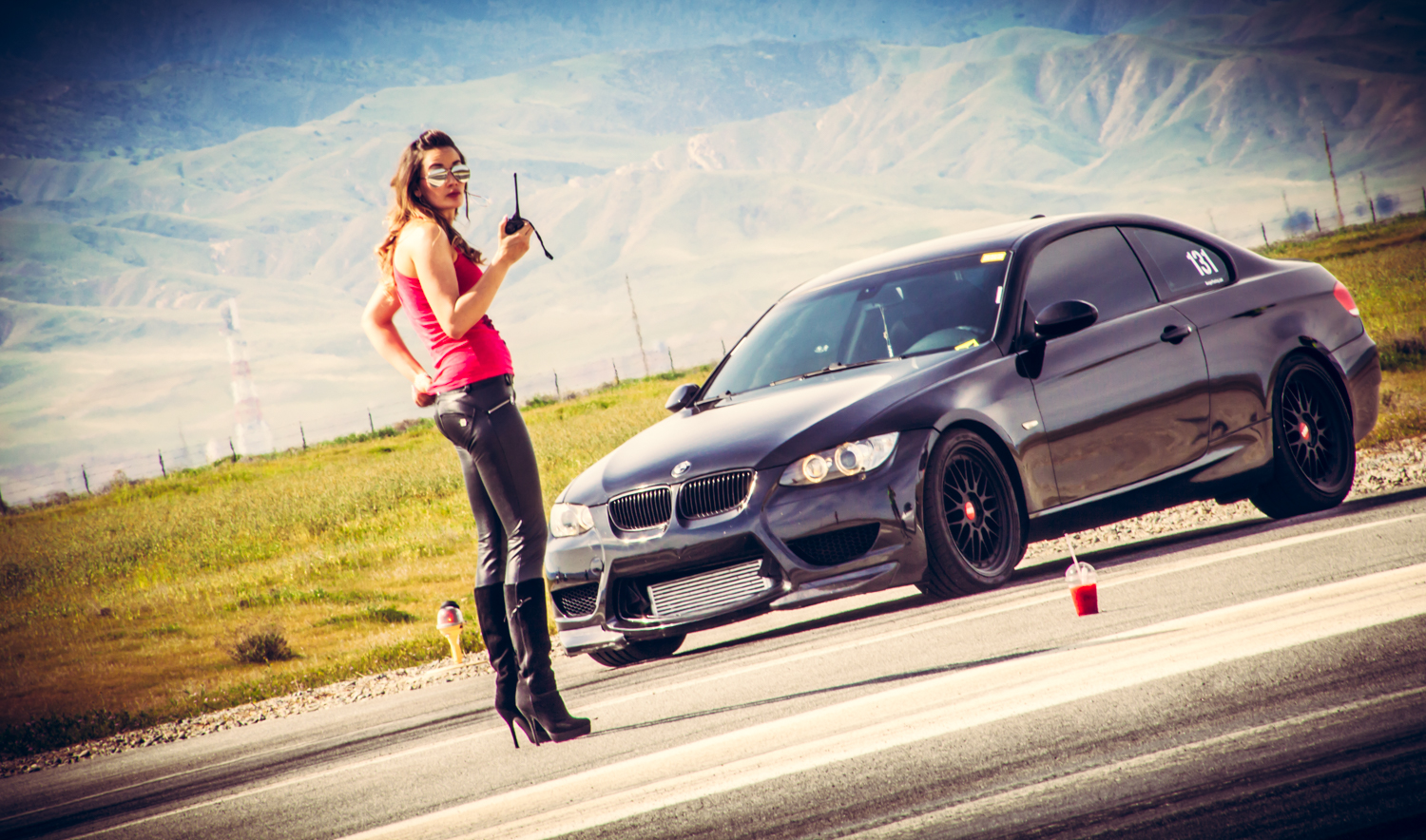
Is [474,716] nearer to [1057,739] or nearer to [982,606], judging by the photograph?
[982,606]

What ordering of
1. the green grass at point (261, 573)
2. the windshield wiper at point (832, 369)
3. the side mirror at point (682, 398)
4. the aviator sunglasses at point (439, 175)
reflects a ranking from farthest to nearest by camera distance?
the green grass at point (261, 573), the side mirror at point (682, 398), the windshield wiper at point (832, 369), the aviator sunglasses at point (439, 175)

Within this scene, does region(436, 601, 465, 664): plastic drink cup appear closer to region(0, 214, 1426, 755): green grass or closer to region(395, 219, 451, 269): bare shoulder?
region(0, 214, 1426, 755): green grass

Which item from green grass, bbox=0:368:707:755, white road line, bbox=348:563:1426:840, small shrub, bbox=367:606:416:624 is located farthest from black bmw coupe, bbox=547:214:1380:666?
small shrub, bbox=367:606:416:624

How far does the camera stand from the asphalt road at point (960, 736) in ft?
10.8

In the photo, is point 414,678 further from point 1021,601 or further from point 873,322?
point 1021,601

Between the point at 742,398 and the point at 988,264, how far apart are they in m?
1.43

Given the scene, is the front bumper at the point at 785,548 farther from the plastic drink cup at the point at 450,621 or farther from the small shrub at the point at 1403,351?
the small shrub at the point at 1403,351

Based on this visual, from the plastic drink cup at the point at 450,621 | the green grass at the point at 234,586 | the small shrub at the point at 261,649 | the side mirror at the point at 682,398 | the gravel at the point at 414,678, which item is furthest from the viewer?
the small shrub at the point at 261,649

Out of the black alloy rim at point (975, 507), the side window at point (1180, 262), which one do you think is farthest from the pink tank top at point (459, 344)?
the side window at point (1180, 262)

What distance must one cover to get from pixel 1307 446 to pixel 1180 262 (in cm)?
125

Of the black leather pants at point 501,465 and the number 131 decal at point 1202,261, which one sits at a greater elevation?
the number 131 decal at point 1202,261

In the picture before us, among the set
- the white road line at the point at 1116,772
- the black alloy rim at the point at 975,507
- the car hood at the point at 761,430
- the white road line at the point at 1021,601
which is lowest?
the white road line at the point at 1021,601

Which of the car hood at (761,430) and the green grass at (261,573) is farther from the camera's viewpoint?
the green grass at (261,573)

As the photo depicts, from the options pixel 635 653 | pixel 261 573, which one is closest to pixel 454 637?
pixel 635 653
